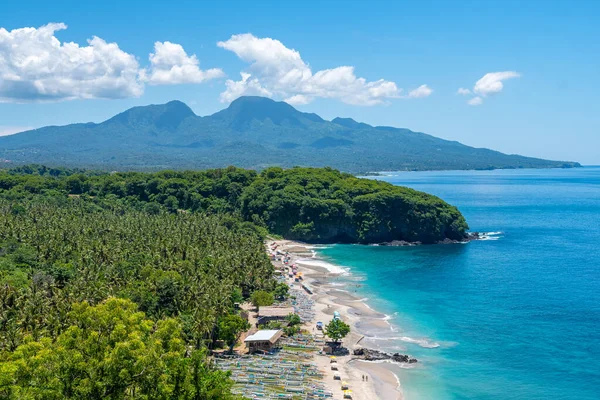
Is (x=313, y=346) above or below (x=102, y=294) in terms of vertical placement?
below

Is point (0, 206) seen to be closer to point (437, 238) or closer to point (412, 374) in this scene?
point (412, 374)

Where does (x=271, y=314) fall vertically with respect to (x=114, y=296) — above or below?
below

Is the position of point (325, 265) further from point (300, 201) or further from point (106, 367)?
point (106, 367)

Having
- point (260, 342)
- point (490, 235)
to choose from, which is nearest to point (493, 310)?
point (260, 342)

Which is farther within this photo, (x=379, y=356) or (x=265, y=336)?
(x=265, y=336)

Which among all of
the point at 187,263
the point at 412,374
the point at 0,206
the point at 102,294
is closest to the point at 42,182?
the point at 0,206

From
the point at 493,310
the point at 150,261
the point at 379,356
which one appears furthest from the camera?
the point at 493,310
